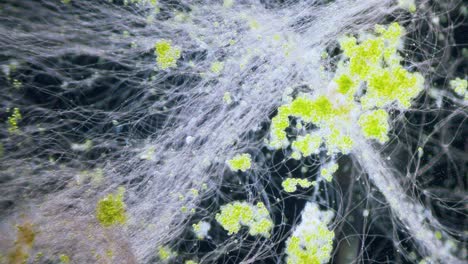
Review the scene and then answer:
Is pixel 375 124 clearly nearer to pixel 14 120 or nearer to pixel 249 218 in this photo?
pixel 249 218

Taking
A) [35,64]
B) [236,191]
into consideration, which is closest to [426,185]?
[236,191]

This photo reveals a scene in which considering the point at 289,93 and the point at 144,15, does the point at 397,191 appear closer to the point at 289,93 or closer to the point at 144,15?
the point at 289,93

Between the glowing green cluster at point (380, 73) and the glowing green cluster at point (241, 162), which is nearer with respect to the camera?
the glowing green cluster at point (380, 73)

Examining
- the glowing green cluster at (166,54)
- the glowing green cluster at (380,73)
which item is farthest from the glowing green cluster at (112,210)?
the glowing green cluster at (380,73)

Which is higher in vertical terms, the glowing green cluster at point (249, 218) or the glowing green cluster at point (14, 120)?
the glowing green cluster at point (14, 120)

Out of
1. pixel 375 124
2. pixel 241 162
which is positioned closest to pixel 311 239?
pixel 241 162

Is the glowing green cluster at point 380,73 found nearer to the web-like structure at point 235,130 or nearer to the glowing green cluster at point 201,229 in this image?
the web-like structure at point 235,130
